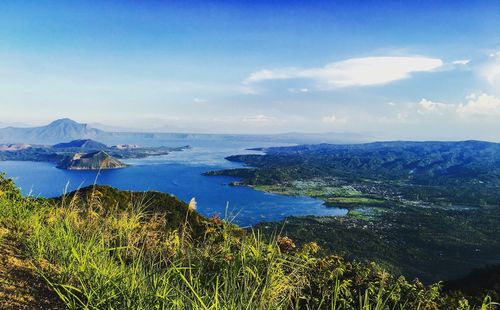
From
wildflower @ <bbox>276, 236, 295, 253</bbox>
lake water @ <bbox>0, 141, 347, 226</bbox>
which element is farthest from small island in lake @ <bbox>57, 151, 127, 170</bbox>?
wildflower @ <bbox>276, 236, 295, 253</bbox>

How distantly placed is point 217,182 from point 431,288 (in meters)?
141

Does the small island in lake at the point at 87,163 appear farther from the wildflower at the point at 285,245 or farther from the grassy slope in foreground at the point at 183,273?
the grassy slope in foreground at the point at 183,273

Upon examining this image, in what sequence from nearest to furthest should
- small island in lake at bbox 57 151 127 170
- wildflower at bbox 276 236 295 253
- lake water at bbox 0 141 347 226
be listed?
wildflower at bbox 276 236 295 253, lake water at bbox 0 141 347 226, small island in lake at bbox 57 151 127 170

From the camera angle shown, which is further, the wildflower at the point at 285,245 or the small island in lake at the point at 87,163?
the small island in lake at the point at 87,163

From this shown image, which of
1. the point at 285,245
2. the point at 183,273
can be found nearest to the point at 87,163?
the point at 285,245

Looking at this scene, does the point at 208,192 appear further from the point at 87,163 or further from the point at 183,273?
the point at 183,273

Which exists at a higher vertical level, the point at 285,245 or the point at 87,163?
the point at 285,245

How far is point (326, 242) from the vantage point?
77.8 metres

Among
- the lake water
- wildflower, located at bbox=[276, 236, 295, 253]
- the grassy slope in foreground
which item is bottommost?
the lake water

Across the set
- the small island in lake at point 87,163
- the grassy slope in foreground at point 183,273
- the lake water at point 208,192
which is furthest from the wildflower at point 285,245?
the small island in lake at point 87,163

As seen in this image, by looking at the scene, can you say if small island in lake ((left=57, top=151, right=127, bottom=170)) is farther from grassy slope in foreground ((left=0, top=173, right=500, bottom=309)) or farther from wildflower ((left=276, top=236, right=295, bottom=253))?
grassy slope in foreground ((left=0, top=173, right=500, bottom=309))

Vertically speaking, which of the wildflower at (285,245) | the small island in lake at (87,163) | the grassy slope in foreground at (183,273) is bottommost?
the small island in lake at (87,163)

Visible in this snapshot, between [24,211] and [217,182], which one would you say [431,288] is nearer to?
[24,211]

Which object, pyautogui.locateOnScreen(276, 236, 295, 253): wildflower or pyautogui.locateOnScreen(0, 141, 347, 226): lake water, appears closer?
pyautogui.locateOnScreen(276, 236, 295, 253): wildflower
